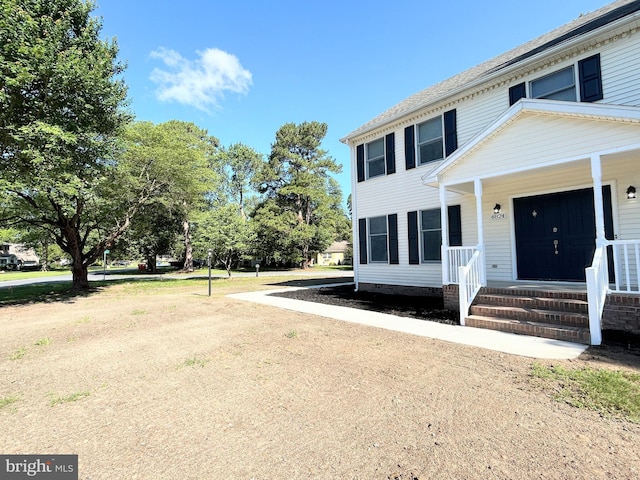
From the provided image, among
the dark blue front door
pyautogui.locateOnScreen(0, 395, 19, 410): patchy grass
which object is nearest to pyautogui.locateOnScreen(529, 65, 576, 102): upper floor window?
the dark blue front door

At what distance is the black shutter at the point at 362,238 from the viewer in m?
11.5

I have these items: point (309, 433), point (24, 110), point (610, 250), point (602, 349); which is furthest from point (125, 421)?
point (24, 110)

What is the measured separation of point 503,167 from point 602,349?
3.77 metres

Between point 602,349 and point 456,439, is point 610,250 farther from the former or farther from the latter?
point 456,439

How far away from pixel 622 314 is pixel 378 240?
6774mm

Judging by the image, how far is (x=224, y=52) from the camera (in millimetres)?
16391

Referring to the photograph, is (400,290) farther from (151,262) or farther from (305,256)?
(151,262)

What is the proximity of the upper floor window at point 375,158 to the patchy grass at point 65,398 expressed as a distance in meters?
9.62

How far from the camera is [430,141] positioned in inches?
384

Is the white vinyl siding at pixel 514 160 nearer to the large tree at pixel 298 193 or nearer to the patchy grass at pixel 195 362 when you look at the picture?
the patchy grass at pixel 195 362

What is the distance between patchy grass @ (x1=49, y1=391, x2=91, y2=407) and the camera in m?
3.26

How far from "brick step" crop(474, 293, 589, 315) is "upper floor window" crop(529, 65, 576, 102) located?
4.58m

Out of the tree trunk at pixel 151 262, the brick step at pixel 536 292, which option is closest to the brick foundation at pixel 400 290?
the brick step at pixel 536 292

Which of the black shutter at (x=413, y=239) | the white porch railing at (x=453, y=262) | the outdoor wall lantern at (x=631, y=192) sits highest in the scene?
the outdoor wall lantern at (x=631, y=192)
